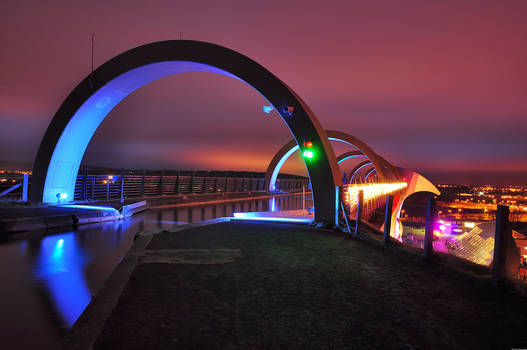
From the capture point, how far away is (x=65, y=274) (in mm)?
4977

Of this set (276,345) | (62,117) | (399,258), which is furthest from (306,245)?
(62,117)

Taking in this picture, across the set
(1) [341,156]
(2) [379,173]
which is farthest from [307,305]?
(1) [341,156]

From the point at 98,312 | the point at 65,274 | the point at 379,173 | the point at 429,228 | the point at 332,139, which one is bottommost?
the point at 65,274

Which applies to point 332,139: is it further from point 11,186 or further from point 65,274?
point 65,274

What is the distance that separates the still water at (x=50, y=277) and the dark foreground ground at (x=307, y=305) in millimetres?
780

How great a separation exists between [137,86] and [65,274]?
871 centimetres

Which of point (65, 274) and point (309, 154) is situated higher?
point (309, 154)

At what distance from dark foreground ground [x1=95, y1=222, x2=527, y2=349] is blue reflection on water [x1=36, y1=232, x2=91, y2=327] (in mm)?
754

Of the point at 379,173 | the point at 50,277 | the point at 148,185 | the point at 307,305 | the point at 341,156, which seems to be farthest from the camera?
the point at 341,156

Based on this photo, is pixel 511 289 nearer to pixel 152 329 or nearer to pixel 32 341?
pixel 152 329

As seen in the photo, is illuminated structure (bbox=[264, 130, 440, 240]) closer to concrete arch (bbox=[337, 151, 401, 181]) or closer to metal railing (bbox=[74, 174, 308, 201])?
concrete arch (bbox=[337, 151, 401, 181])

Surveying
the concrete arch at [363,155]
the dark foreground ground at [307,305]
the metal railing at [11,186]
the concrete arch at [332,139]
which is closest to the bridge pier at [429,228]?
the dark foreground ground at [307,305]

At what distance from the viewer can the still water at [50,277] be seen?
2.94 m

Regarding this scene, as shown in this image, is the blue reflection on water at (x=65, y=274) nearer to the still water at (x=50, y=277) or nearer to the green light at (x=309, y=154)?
the still water at (x=50, y=277)
